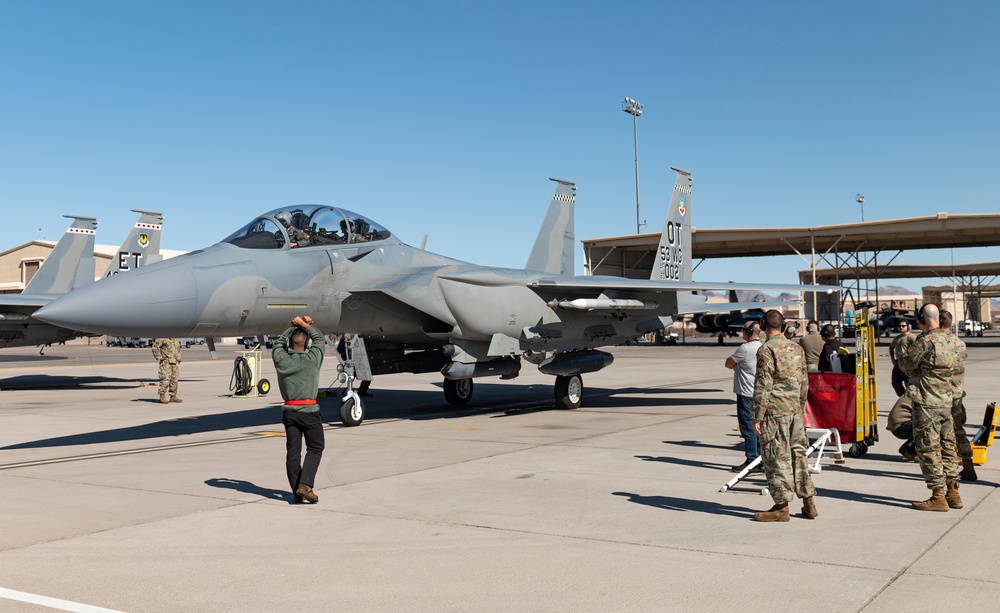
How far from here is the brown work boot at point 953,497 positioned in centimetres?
655

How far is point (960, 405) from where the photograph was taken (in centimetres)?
711

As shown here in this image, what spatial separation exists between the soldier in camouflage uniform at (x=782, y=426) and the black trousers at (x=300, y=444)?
3642 mm

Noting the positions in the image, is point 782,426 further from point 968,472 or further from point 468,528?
point 968,472

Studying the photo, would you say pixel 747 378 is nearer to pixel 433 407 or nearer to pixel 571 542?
pixel 571 542

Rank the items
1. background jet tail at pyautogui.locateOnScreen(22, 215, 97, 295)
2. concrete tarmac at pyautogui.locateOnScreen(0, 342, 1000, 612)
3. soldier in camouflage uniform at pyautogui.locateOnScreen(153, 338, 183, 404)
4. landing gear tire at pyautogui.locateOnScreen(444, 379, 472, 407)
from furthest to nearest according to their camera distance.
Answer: background jet tail at pyautogui.locateOnScreen(22, 215, 97, 295)
soldier in camouflage uniform at pyautogui.locateOnScreen(153, 338, 183, 404)
landing gear tire at pyautogui.locateOnScreen(444, 379, 472, 407)
concrete tarmac at pyautogui.locateOnScreen(0, 342, 1000, 612)

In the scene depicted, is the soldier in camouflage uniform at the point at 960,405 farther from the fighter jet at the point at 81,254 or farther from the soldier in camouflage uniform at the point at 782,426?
the fighter jet at the point at 81,254

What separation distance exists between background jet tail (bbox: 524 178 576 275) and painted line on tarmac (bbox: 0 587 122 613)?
13545 mm

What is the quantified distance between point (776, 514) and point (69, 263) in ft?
80.5

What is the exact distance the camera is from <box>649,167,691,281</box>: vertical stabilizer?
59.5ft

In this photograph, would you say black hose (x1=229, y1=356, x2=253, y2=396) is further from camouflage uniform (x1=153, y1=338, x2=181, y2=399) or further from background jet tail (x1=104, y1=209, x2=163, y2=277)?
background jet tail (x1=104, y1=209, x2=163, y2=277)

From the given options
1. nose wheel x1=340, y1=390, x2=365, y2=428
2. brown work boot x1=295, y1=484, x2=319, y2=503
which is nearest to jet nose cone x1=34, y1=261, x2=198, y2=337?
nose wheel x1=340, y1=390, x2=365, y2=428

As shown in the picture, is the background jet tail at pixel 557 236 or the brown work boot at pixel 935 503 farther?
the background jet tail at pixel 557 236

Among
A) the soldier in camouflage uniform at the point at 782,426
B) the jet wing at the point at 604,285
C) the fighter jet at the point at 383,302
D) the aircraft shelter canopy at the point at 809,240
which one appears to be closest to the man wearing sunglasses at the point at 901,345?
the soldier in camouflage uniform at the point at 782,426

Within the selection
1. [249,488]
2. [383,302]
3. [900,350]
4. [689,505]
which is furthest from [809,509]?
[383,302]
